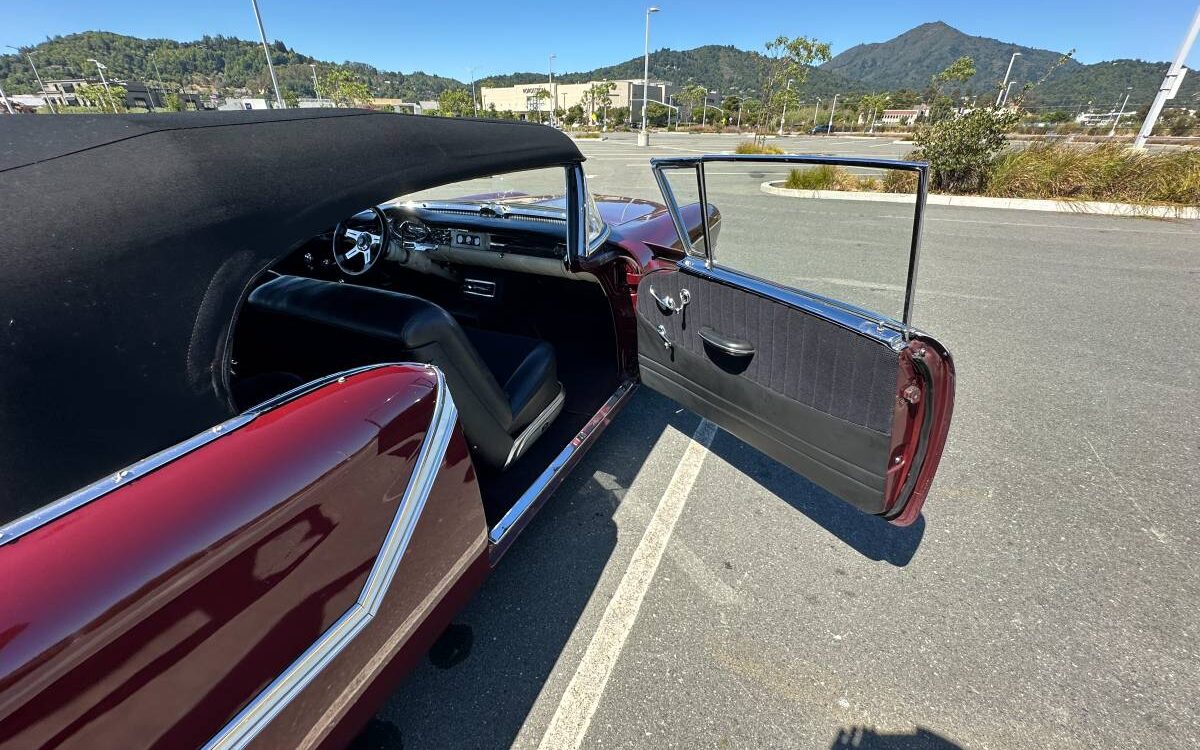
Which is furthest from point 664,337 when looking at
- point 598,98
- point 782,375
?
point 598,98

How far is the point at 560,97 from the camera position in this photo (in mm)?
91750

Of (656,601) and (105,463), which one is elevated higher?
(105,463)

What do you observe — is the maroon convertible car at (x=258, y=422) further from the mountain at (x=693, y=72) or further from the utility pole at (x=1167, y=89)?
the mountain at (x=693, y=72)

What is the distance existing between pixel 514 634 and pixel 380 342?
1.08 metres

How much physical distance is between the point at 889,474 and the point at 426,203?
3.11 meters

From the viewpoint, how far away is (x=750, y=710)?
1.47 m

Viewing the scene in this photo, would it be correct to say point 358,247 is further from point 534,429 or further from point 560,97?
point 560,97

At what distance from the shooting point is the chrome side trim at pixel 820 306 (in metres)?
1.39

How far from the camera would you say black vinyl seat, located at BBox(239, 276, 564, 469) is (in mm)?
1407

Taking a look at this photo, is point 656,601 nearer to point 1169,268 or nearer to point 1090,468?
point 1090,468

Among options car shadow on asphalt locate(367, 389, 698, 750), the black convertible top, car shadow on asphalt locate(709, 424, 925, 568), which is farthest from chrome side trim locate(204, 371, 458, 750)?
car shadow on asphalt locate(709, 424, 925, 568)

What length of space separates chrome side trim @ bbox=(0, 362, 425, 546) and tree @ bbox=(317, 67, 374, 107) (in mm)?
40011

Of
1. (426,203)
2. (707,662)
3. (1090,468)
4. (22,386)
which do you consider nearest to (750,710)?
(707,662)

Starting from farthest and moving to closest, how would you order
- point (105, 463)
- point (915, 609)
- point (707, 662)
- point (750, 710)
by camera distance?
point (915, 609)
point (707, 662)
point (750, 710)
point (105, 463)
